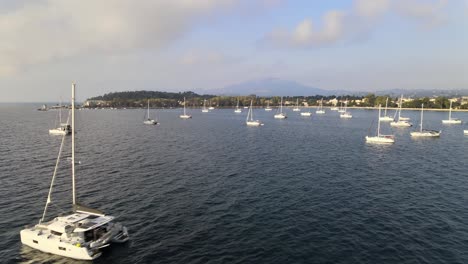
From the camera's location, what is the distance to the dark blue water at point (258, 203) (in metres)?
28.8

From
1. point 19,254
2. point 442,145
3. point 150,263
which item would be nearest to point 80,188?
point 19,254

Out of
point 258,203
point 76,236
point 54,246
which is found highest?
point 76,236

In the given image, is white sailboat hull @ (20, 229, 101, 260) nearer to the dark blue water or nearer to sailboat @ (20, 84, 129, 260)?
sailboat @ (20, 84, 129, 260)

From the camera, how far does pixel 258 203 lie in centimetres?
4053

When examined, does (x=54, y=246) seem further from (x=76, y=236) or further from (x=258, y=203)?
(x=258, y=203)

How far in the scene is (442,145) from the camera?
3701 inches

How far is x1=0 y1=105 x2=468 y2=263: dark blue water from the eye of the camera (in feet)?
94.3

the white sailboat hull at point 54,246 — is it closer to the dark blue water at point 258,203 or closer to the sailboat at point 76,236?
the sailboat at point 76,236

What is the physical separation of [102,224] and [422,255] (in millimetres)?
27969

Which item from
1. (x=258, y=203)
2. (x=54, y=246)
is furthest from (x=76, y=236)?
(x=258, y=203)

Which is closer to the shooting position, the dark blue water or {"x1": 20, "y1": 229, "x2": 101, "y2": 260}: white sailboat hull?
{"x1": 20, "y1": 229, "x2": 101, "y2": 260}: white sailboat hull

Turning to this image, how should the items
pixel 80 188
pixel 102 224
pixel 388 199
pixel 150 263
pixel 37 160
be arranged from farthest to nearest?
1. pixel 37 160
2. pixel 80 188
3. pixel 388 199
4. pixel 102 224
5. pixel 150 263

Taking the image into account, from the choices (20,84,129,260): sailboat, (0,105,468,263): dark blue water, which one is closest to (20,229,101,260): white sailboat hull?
(20,84,129,260): sailboat

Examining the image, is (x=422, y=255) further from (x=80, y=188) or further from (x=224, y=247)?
(x=80, y=188)
